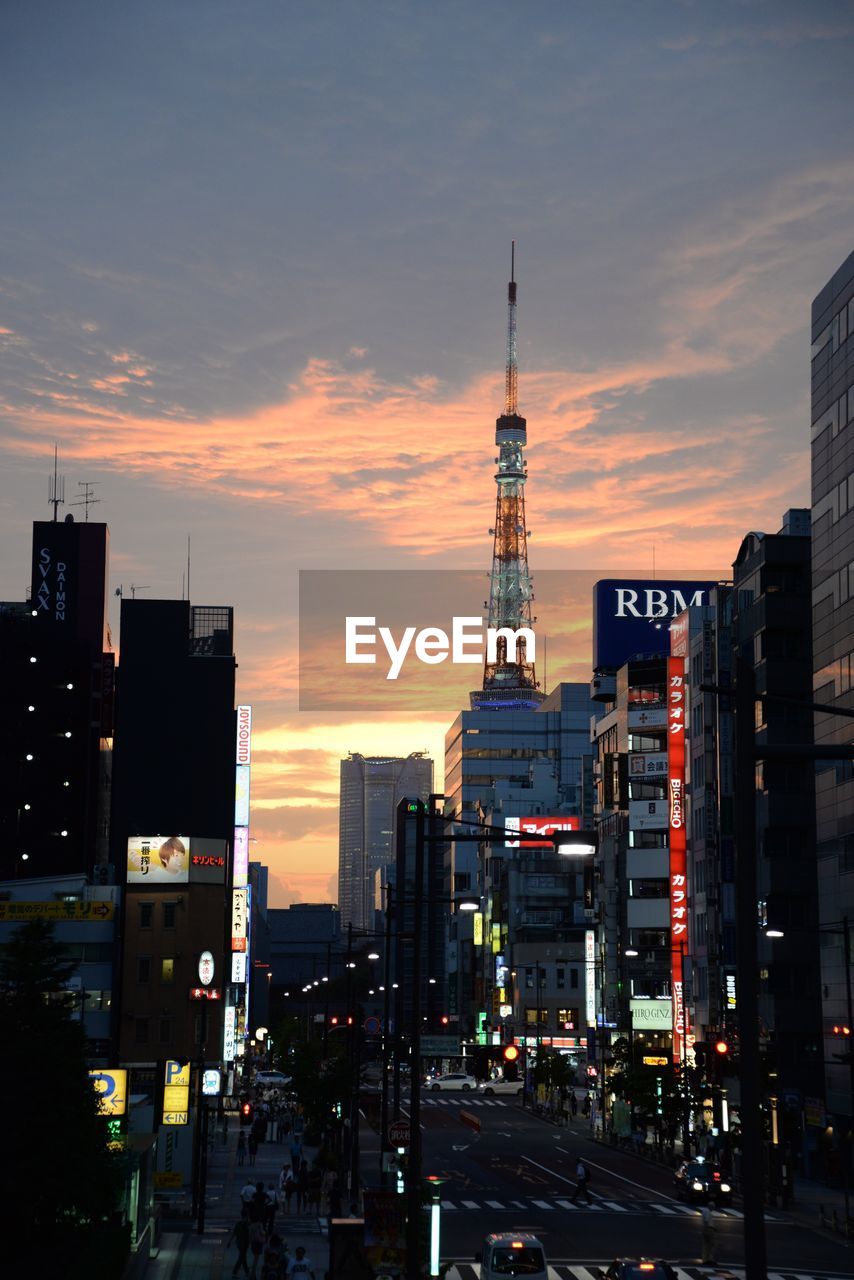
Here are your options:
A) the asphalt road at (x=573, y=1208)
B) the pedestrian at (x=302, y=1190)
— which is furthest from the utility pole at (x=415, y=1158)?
the pedestrian at (x=302, y=1190)

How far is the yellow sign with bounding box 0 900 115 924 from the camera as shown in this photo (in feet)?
290

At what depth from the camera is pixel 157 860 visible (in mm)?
92812

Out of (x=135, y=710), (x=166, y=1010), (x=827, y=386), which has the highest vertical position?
(x=827, y=386)

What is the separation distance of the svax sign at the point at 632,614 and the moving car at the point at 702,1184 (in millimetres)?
→ 92053

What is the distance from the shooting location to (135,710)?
471 feet

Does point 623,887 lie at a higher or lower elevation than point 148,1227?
higher

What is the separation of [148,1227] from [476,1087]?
113 meters

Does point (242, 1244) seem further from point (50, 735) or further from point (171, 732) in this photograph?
point (50, 735)

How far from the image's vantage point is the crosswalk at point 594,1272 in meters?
Result: 44.2

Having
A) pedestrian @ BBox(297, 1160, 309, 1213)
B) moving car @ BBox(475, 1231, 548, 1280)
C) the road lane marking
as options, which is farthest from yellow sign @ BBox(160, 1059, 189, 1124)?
moving car @ BBox(475, 1231, 548, 1280)

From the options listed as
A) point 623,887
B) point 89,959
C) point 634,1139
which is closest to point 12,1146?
point 89,959

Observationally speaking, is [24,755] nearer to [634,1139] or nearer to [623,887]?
[623,887]

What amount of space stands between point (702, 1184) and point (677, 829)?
156 feet

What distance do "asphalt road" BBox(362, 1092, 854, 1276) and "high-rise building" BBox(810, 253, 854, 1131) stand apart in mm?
11510
